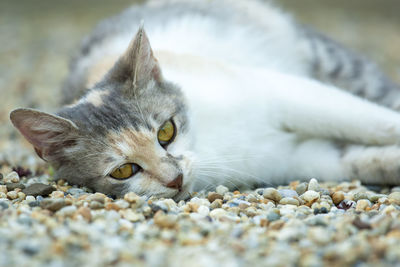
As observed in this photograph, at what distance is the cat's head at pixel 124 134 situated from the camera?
2.25 m

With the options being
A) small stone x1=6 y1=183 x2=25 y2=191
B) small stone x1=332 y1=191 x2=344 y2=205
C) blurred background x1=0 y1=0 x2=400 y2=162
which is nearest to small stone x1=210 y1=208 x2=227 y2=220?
small stone x1=332 y1=191 x2=344 y2=205

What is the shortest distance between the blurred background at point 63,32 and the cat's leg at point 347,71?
1522 mm

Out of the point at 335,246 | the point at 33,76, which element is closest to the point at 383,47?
the point at 33,76

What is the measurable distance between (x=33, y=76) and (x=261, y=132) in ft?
13.1

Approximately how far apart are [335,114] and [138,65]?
122 centimetres

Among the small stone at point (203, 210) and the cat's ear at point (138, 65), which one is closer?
the small stone at point (203, 210)

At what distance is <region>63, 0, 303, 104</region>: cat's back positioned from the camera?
3521 mm

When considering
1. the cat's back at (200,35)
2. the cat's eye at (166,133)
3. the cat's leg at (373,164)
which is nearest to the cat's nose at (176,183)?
the cat's eye at (166,133)

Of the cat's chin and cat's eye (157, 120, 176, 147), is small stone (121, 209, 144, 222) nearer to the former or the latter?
the cat's chin

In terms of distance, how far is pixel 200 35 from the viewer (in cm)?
364

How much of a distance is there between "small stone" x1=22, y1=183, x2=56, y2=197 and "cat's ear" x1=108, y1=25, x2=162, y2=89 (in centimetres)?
72

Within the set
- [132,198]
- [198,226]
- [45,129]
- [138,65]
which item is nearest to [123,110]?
[138,65]

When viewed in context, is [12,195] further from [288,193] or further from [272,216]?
[288,193]

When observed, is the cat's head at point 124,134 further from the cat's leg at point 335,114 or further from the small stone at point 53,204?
the cat's leg at point 335,114
